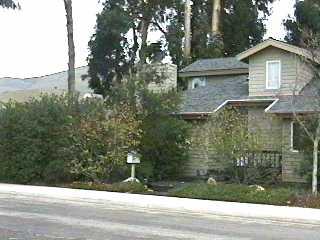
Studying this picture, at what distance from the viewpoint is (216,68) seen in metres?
33.2

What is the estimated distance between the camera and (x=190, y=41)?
46.7 m

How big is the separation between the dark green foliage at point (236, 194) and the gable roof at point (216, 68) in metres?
13.7

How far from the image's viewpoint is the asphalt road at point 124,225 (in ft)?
36.2

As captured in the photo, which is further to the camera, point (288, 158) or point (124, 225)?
point (288, 158)

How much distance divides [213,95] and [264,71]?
122 inches

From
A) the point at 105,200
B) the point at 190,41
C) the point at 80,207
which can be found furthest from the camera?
the point at 190,41

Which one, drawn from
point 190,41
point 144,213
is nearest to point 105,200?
point 144,213

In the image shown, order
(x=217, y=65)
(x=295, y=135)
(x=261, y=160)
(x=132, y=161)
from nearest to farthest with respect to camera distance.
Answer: (x=132, y=161) → (x=261, y=160) → (x=295, y=135) → (x=217, y=65)

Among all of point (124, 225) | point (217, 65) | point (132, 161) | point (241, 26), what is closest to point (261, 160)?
point (132, 161)

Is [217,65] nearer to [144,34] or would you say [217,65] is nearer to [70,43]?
[70,43]

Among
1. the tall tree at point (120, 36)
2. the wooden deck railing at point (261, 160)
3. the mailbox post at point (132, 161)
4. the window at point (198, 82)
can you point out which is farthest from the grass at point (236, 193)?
the tall tree at point (120, 36)

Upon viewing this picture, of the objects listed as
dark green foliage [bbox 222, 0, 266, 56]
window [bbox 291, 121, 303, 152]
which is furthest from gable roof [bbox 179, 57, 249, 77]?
dark green foliage [bbox 222, 0, 266, 56]

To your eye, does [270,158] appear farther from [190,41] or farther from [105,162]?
[190,41]

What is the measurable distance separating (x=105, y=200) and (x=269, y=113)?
865cm
